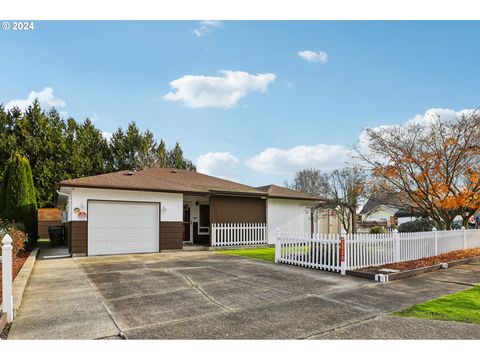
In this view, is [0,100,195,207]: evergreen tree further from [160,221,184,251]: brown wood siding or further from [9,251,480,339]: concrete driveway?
[9,251,480,339]: concrete driveway

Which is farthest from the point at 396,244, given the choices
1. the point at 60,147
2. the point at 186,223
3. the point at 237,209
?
the point at 60,147

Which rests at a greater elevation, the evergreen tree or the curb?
the evergreen tree

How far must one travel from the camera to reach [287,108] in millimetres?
14750

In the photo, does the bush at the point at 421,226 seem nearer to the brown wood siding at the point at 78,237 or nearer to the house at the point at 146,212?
the house at the point at 146,212

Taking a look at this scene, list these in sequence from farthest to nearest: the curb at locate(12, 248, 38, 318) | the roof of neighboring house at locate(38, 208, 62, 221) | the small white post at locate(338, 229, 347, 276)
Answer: the roof of neighboring house at locate(38, 208, 62, 221)
the small white post at locate(338, 229, 347, 276)
the curb at locate(12, 248, 38, 318)

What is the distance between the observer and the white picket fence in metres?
8.93

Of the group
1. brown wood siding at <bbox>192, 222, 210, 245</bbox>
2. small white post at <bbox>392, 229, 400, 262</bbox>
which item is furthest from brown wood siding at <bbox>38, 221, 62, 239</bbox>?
small white post at <bbox>392, 229, 400, 262</bbox>

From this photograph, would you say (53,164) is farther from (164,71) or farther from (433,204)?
(433,204)

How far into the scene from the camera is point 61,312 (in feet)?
17.4

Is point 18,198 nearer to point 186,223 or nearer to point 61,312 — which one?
point 186,223

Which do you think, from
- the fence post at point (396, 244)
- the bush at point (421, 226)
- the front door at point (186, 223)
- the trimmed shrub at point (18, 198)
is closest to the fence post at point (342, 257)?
the fence post at point (396, 244)

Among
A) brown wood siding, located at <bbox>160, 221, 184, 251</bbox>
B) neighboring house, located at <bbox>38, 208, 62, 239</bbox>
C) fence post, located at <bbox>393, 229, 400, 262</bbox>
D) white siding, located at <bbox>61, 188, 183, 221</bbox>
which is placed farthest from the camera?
neighboring house, located at <bbox>38, 208, 62, 239</bbox>

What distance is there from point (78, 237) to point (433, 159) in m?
13.4

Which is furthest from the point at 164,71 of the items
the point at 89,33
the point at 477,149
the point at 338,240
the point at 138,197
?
the point at 477,149
